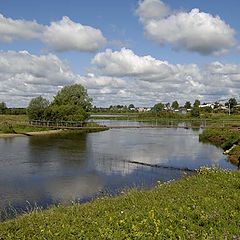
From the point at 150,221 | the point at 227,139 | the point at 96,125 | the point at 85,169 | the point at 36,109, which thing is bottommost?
the point at 85,169

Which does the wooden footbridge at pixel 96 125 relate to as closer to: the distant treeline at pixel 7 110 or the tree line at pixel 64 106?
the tree line at pixel 64 106

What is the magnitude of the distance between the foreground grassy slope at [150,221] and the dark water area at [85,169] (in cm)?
624

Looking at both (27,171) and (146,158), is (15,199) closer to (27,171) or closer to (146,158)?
(27,171)

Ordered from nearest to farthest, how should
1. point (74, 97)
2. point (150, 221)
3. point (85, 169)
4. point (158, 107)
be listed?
1. point (150, 221)
2. point (85, 169)
3. point (74, 97)
4. point (158, 107)

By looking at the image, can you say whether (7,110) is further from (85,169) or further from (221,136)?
(85,169)

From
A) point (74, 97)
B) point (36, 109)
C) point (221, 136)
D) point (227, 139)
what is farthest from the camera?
point (74, 97)

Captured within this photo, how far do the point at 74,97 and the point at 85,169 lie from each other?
2278 inches

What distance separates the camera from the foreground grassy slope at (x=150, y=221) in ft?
23.4

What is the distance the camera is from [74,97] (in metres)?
88.8

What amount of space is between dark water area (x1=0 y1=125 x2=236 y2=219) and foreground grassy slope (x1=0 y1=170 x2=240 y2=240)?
6.24 metres

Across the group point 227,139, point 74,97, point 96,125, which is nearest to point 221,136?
point 227,139

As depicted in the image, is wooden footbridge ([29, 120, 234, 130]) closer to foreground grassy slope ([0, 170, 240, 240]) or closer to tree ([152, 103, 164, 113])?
foreground grassy slope ([0, 170, 240, 240])

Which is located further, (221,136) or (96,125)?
(96,125)

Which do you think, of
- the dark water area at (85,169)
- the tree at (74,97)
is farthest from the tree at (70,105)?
the dark water area at (85,169)
